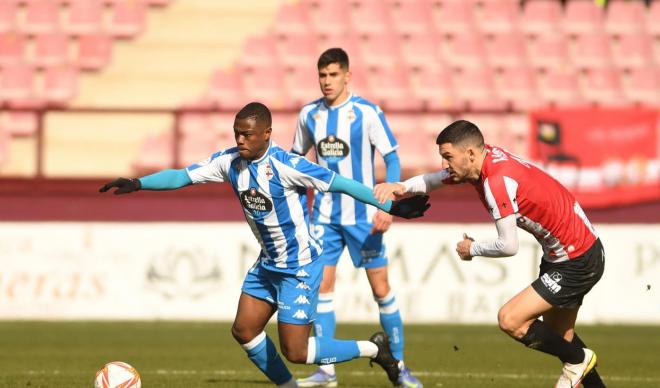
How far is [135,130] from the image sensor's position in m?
14.8

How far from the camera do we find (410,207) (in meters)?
7.33

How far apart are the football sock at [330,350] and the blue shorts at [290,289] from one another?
18 cm

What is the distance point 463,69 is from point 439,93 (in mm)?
580

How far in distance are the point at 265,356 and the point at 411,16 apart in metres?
10.5

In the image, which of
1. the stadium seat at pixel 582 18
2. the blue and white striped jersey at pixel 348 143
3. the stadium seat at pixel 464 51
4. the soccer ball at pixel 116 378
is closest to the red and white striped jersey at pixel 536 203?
the blue and white striped jersey at pixel 348 143

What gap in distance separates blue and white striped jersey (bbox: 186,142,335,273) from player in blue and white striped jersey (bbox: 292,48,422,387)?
1.42 m

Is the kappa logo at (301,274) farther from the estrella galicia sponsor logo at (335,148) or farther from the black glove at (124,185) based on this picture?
the estrella galicia sponsor logo at (335,148)

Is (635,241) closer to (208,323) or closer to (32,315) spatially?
(208,323)

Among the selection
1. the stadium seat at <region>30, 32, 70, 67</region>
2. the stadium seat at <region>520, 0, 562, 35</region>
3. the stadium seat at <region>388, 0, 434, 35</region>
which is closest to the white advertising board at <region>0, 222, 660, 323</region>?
the stadium seat at <region>30, 32, 70, 67</region>

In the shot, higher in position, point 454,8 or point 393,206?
point 454,8

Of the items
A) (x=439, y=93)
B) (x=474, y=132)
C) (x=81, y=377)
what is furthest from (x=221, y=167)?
(x=439, y=93)

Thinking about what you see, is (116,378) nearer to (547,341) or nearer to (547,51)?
(547,341)

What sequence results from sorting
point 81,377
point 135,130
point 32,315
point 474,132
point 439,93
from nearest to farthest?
1. point 474,132
2. point 81,377
3. point 32,315
4. point 135,130
5. point 439,93

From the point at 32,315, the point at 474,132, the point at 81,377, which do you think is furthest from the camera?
the point at 32,315
